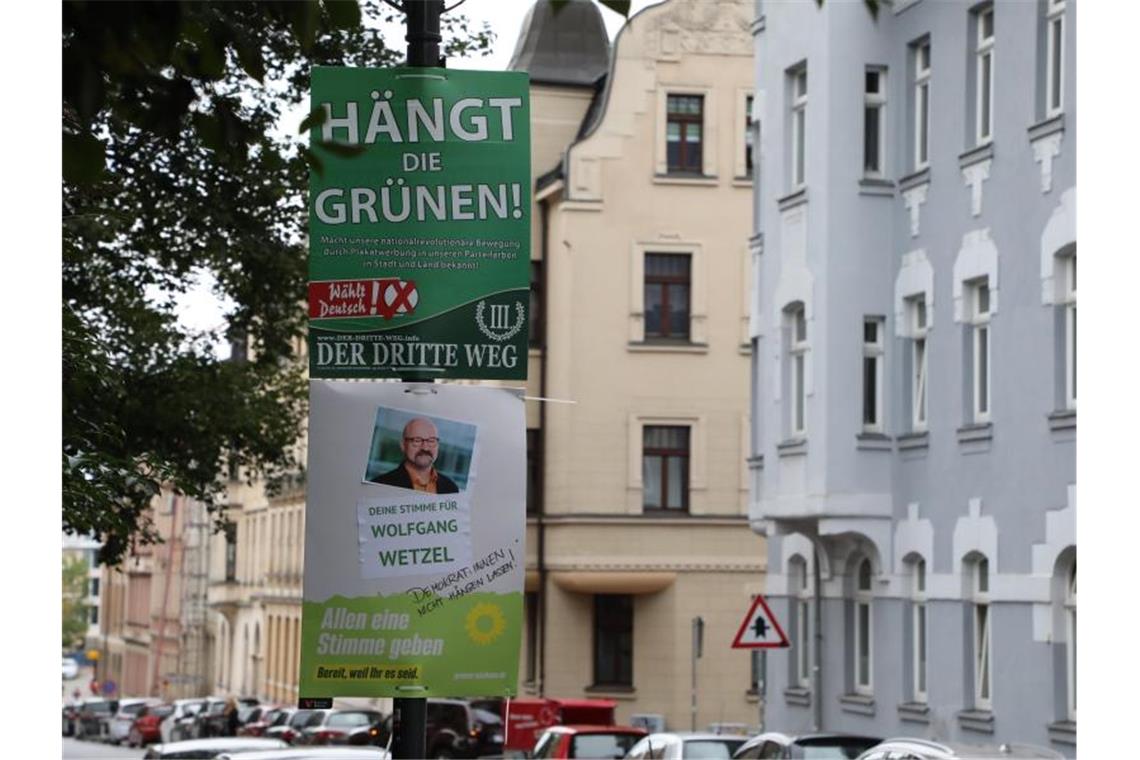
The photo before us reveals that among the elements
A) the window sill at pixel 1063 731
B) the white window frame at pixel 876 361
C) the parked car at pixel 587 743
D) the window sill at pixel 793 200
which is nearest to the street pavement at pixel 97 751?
the parked car at pixel 587 743

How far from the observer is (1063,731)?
84.7 feet

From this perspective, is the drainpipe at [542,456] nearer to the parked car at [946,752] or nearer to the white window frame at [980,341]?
the white window frame at [980,341]

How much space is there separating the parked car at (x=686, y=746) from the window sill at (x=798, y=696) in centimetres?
758

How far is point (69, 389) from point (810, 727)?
1945 cm

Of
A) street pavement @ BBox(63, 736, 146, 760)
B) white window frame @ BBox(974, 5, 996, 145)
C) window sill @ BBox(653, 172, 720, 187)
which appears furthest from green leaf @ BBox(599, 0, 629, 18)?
street pavement @ BBox(63, 736, 146, 760)

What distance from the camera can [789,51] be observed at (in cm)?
3312

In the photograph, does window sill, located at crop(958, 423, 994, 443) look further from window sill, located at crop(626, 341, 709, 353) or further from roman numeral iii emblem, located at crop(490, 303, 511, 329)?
window sill, located at crop(626, 341, 709, 353)

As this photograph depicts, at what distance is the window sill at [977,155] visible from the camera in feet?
93.3

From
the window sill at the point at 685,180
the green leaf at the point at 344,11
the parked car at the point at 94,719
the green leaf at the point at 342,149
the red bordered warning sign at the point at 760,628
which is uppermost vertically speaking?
the window sill at the point at 685,180

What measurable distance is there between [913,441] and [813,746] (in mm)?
7434

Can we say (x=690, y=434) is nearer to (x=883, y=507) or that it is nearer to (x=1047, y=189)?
(x=883, y=507)

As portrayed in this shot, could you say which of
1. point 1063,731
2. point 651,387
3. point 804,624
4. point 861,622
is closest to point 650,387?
point 651,387

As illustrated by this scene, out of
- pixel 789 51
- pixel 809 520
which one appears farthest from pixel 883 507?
pixel 789 51

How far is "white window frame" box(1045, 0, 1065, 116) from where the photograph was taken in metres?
26.5
